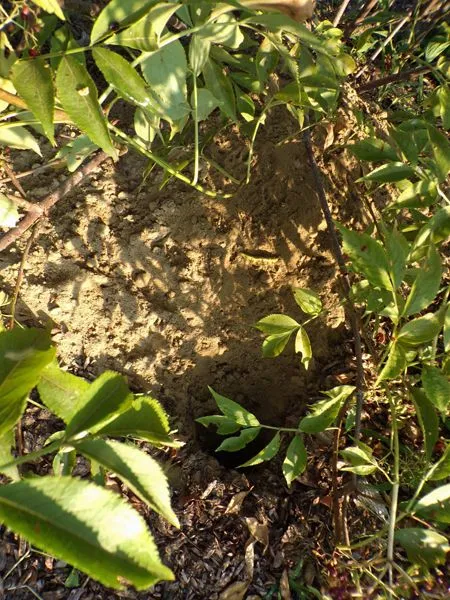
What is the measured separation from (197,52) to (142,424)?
68cm

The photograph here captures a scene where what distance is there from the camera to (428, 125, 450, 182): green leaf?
1118mm

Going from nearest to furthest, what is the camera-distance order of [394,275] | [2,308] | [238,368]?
1. [394,275]
2. [2,308]
3. [238,368]

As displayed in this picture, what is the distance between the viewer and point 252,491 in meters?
1.55

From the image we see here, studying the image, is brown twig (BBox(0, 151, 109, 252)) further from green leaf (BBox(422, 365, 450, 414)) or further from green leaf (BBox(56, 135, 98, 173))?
green leaf (BBox(422, 365, 450, 414))

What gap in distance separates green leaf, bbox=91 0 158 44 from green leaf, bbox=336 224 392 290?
1.63 ft

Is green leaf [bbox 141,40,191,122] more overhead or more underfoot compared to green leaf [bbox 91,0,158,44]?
more underfoot

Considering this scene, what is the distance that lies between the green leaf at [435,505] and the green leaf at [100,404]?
0.64 m

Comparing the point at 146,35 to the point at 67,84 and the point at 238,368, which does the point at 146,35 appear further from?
the point at 238,368

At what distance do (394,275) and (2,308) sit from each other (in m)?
0.96

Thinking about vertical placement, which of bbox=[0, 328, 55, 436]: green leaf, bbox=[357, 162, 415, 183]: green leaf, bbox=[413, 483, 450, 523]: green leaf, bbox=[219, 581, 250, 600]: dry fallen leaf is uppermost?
bbox=[0, 328, 55, 436]: green leaf

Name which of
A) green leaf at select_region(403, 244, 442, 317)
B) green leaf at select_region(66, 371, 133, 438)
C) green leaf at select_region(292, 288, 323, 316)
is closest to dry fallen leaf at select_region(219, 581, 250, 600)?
green leaf at select_region(292, 288, 323, 316)

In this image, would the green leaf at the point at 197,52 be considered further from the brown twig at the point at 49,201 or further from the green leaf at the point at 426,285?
the green leaf at the point at 426,285

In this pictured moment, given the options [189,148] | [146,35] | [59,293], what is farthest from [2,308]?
[146,35]

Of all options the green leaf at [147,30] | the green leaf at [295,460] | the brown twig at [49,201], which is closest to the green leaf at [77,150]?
the brown twig at [49,201]
